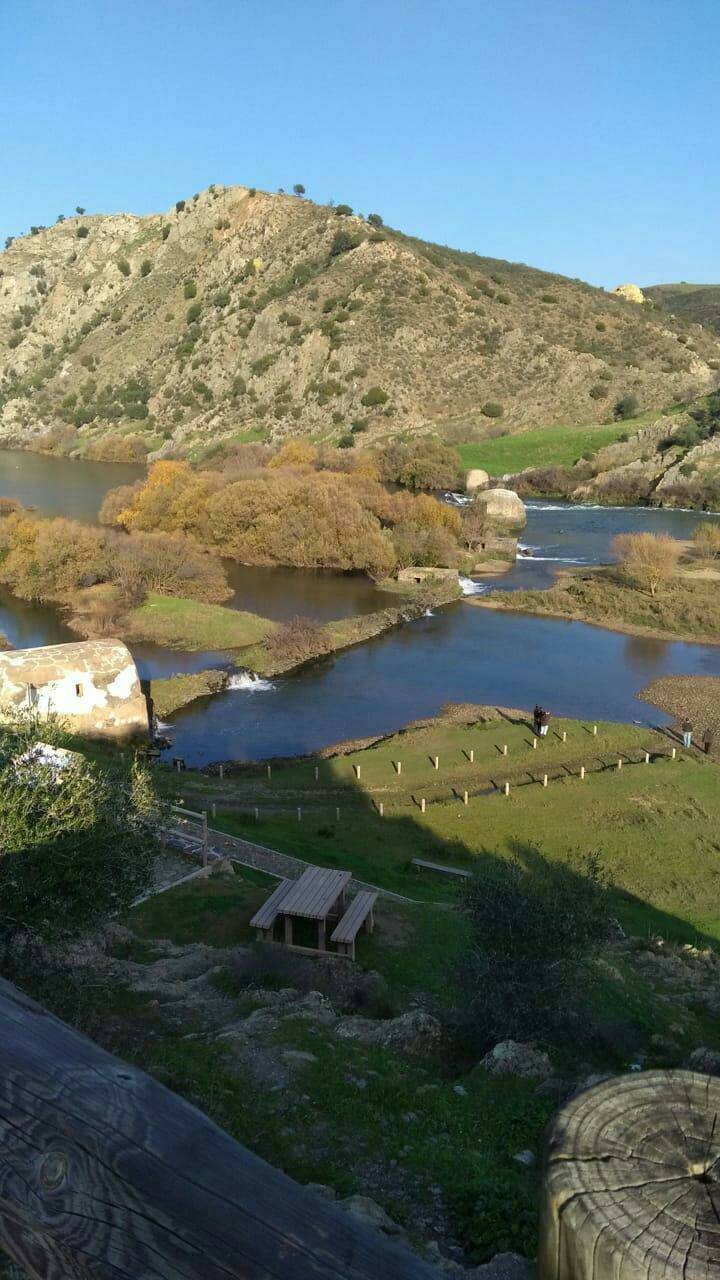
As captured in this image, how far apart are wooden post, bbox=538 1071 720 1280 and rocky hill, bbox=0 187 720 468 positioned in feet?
385

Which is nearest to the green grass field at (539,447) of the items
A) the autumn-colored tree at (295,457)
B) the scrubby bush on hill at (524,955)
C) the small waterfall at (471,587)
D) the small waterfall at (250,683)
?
the autumn-colored tree at (295,457)

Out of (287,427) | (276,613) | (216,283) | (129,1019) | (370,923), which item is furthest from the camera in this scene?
(216,283)

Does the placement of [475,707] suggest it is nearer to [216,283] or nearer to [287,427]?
[287,427]

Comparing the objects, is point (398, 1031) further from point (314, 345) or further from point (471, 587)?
point (314, 345)

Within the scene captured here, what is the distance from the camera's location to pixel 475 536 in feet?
249

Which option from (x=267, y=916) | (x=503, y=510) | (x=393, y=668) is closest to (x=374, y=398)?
(x=503, y=510)

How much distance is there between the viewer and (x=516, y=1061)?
11133 mm

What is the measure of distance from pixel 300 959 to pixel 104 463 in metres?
123

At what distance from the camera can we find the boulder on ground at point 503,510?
8438 centimetres

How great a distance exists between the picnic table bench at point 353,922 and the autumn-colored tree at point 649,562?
45.5 meters

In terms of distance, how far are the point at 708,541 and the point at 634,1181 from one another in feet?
243

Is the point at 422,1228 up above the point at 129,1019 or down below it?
above

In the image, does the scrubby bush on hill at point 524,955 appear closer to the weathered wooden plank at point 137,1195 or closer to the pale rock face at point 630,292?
the weathered wooden plank at point 137,1195

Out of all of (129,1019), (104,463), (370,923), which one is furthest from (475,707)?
(104,463)
